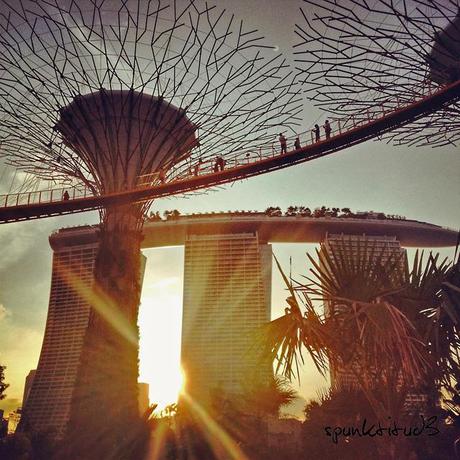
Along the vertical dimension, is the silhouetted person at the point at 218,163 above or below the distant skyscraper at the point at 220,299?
below

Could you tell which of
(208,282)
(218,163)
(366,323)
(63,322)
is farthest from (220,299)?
(366,323)

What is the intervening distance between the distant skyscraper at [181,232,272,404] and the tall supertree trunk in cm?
9733

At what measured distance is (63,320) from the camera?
13450 centimetres

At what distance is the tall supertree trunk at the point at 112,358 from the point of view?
19781 millimetres

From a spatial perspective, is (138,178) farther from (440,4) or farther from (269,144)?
(440,4)

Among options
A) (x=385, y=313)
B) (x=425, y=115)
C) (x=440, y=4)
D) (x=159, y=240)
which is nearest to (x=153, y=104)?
(x=425, y=115)

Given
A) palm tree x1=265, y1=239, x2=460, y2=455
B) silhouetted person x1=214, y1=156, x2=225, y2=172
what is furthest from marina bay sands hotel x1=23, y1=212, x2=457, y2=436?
palm tree x1=265, y1=239, x2=460, y2=455

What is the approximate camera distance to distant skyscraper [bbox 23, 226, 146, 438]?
422 feet

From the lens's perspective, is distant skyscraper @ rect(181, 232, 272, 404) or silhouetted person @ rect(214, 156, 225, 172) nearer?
silhouetted person @ rect(214, 156, 225, 172)

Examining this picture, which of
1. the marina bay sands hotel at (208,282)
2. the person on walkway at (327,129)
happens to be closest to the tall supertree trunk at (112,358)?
the person on walkway at (327,129)

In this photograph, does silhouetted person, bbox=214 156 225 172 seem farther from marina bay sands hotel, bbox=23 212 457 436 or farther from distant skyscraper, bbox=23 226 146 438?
distant skyscraper, bbox=23 226 146 438

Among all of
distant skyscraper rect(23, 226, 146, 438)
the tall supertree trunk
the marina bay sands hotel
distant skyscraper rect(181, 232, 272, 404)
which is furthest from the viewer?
distant skyscraper rect(23, 226, 146, 438)

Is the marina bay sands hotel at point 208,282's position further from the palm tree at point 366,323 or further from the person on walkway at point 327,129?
the palm tree at point 366,323

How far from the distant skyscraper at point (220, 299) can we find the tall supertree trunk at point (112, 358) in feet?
319
